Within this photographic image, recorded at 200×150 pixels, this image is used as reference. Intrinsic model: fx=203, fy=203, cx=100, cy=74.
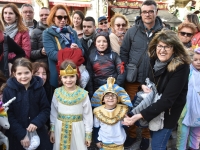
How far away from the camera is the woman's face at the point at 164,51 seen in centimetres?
250

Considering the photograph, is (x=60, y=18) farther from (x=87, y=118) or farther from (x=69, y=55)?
(x=87, y=118)

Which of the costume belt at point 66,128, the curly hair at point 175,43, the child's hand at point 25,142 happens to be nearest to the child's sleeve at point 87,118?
the costume belt at point 66,128

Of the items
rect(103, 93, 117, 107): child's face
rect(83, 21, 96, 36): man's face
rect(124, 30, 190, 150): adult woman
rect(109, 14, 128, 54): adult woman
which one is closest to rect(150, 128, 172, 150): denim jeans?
rect(124, 30, 190, 150): adult woman

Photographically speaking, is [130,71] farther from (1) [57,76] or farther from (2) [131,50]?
(1) [57,76]

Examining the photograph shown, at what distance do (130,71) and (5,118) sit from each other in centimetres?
195

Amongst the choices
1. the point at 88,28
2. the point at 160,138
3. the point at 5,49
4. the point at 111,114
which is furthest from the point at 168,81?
the point at 5,49

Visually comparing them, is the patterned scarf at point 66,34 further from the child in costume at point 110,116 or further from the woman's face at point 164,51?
the woman's face at point 164,51

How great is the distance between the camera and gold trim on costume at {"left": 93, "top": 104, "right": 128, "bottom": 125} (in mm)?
2852

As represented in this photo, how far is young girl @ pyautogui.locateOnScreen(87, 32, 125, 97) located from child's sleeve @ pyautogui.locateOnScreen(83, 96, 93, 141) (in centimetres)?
53

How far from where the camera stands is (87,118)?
2820 millimetres

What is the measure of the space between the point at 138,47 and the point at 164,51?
78cm

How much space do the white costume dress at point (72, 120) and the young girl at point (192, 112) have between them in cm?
152

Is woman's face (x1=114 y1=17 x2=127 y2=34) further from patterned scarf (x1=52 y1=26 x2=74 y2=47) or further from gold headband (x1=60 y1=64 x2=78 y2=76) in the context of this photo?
gold headband (x1=60 y1=64 x2=78 y2=76)

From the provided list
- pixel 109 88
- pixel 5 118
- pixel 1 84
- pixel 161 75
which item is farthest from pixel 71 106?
pixel 161 75
